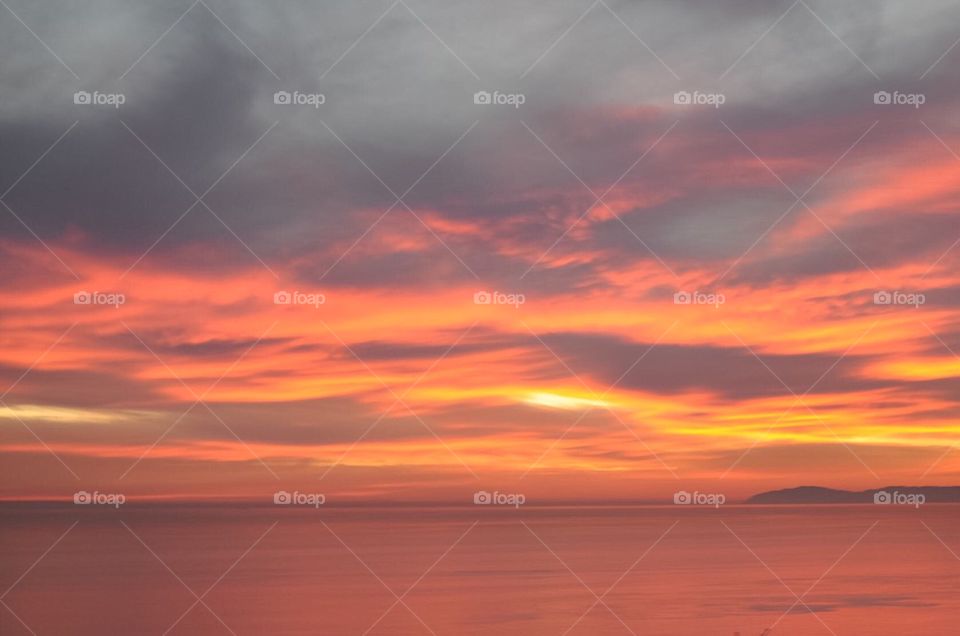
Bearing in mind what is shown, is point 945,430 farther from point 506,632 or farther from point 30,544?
A: point 30,544

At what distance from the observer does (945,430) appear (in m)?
15.8

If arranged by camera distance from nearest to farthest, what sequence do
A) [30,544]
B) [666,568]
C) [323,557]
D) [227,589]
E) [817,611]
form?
1. [817,611]
2. [227,589]
3. [666,568]
4. [323,557]
5. [30,544]

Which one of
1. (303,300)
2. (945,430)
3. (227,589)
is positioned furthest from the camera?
(227,589)

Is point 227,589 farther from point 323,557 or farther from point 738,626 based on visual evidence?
point 738,626

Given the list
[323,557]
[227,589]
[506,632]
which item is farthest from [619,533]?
[506,632]

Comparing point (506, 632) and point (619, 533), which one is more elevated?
point (619, 533)

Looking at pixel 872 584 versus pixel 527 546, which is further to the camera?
pixel 527 546

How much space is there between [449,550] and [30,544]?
17.9 meters

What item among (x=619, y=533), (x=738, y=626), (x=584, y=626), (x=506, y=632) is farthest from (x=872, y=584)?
(x=619, y=533)

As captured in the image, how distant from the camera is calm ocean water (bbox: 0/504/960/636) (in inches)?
765

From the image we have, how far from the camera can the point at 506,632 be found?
1855 centimetres

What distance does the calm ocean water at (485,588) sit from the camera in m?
19.4

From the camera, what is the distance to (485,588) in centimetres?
2458

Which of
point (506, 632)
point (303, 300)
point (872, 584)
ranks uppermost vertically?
point (303, 300)
